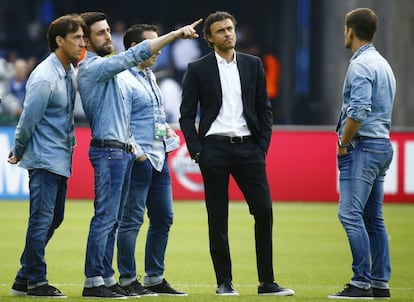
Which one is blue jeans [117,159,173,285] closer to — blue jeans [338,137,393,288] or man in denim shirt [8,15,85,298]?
man in denim shirt [8,15,85,298]

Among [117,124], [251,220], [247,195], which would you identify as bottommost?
[251,220]

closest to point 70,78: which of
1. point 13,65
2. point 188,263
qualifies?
point 188,263

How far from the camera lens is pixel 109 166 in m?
9.80

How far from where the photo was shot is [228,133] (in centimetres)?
1038

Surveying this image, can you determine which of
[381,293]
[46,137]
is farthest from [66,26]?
[381,293]

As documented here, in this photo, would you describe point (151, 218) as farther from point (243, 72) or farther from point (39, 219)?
point (243, 72)

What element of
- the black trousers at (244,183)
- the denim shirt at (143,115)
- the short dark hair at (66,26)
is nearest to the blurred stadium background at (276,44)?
the denim shirt at (143,115)

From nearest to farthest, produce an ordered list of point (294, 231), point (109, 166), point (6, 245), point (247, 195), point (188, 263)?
point (109, 166) → point (247, 195) → point (188, 263) → point (6, 245) → point (294, 231)

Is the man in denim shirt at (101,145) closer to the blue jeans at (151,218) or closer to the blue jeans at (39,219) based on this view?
the blue jeans at (39,219)

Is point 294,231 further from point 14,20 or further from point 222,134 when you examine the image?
point 14,20

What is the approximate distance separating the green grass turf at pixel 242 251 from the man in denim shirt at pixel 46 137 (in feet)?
1.24

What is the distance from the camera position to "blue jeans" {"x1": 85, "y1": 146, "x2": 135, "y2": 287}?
9.77 metres

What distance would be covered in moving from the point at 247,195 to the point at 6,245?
484 cm

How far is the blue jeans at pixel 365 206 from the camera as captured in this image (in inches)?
395
